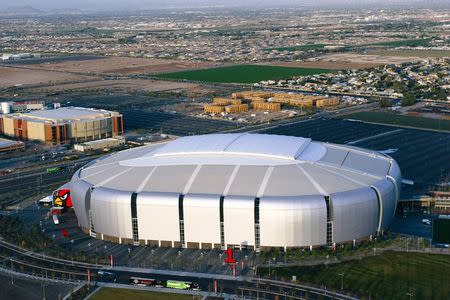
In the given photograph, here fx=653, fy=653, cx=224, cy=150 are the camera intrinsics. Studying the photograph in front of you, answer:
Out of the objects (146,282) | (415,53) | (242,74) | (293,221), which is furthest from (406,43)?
(146,282)

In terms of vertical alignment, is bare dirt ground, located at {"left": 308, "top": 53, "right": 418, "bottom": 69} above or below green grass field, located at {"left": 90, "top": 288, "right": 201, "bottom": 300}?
above

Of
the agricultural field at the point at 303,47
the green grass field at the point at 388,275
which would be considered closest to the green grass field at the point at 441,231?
the green grass field at the point at 388,275

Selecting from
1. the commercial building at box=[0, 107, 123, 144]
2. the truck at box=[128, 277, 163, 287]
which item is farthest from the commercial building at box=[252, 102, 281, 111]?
the truck at box=[128, 277, 163, 287]

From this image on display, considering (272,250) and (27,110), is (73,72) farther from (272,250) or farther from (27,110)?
(272,250)

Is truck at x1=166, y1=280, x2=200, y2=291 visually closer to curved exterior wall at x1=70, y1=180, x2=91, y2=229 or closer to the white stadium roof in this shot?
the white stadium roof

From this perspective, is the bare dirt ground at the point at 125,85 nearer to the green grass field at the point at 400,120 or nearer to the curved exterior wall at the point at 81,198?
the green grass field at the point at 400,120

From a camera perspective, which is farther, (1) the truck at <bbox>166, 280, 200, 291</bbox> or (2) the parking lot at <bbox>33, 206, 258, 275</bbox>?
(2) the parking lot at <bbox>33, 206, 258, 275</bbox>
